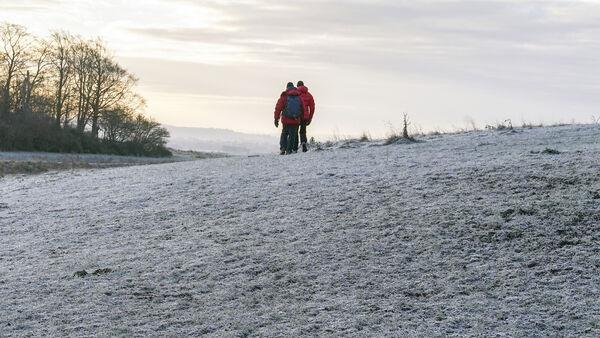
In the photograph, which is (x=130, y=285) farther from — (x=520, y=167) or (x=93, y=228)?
(x=520, y=167)

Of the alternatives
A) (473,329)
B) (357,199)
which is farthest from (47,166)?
(473,329)

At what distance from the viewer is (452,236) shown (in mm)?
9508

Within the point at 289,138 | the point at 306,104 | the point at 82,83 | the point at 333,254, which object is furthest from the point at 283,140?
the point at 82,83

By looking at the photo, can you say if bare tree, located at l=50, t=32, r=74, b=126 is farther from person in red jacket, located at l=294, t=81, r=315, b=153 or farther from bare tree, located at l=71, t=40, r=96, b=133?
person in red jacket, located at l=294, t=81, r=315, b=153

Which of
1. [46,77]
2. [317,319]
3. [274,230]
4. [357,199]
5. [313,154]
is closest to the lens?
[317,319]

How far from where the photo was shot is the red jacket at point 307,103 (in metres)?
20.4

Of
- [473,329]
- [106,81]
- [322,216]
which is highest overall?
[106,81]

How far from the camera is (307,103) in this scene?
67.5 feet

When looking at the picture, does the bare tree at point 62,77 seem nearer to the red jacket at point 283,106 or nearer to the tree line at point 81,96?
the tree line at point 81,96

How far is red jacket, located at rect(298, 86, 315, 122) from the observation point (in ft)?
66.9

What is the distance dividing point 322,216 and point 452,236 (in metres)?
2.41

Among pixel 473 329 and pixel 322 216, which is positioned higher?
pixel 322 216

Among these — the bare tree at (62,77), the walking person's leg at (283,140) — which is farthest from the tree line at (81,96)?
the walking person's leg at (283,140)

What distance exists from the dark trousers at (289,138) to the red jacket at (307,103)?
1.77 feet
